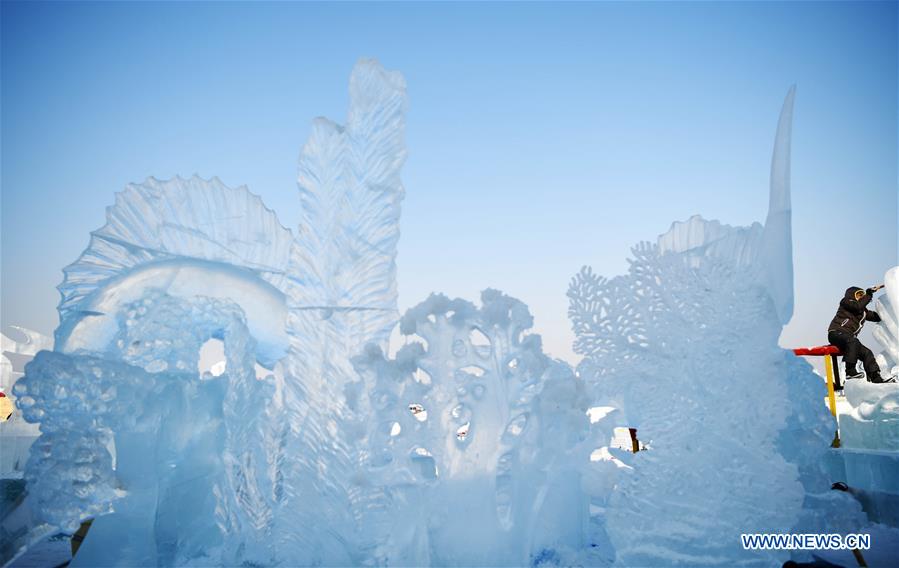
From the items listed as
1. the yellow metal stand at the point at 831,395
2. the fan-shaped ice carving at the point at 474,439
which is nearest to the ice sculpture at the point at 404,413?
the fan-shaped ice carving at the point at 474,439

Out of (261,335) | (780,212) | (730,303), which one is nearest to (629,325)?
(730,303)

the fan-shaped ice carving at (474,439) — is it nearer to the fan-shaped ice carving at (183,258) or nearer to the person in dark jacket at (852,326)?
the fan-shaped ice carving at (183,258)

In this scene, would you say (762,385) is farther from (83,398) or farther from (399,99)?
(83,398)

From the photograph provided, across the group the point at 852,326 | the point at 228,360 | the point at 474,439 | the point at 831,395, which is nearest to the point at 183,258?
the point at 228,360

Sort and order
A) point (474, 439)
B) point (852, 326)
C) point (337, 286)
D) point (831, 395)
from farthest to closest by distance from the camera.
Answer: point (852, 326) < point (831, 395) < point (337, 286) < point (474, 439)

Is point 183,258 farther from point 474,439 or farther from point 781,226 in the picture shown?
point 781,226

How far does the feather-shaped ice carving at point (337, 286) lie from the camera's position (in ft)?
10.7

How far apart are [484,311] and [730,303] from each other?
128cm

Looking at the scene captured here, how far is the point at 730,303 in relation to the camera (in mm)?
3240

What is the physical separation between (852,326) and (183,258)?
4.97 metres

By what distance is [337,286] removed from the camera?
373 centimetres

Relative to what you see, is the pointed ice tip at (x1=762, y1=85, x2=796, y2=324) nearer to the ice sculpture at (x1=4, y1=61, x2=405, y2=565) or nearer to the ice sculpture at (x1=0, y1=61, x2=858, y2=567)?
the ice sculpture at (x1=0, y1=61, x2=858, y2=567)

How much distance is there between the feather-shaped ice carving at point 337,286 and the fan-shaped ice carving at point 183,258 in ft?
1.04

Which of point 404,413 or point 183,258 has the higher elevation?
point 183,258
